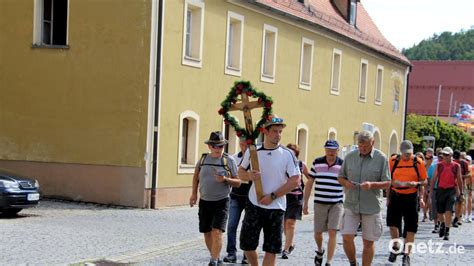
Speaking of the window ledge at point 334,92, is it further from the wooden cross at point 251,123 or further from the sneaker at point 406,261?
the wooden cross at point 251,123

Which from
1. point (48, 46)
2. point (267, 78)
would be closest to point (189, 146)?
Answer: point (48, 46)

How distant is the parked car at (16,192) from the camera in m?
15.4

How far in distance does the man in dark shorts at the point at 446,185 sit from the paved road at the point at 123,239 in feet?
1.95

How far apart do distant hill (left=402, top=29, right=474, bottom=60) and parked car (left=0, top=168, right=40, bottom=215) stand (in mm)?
95856

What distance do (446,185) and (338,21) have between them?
60.8 ft

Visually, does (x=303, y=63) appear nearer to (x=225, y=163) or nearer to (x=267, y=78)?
(x=267, y=78)

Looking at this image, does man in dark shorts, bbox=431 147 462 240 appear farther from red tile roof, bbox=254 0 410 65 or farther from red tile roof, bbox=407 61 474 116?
red tile roof, bbox=407 61 474 116

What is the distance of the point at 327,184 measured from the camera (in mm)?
10531

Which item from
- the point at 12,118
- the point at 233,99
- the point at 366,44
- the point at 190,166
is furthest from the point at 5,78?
the point at 366,44

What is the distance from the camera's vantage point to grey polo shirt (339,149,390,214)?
948 centimetres

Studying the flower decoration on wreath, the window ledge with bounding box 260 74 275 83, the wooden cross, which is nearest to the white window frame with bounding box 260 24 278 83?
the window ledge with bounding box 260 74 275 83

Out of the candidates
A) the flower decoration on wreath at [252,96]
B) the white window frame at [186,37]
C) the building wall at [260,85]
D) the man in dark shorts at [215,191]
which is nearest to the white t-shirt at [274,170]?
the flower decoration on wreath at [252,96]

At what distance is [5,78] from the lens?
837 inches

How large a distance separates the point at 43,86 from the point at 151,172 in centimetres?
398
